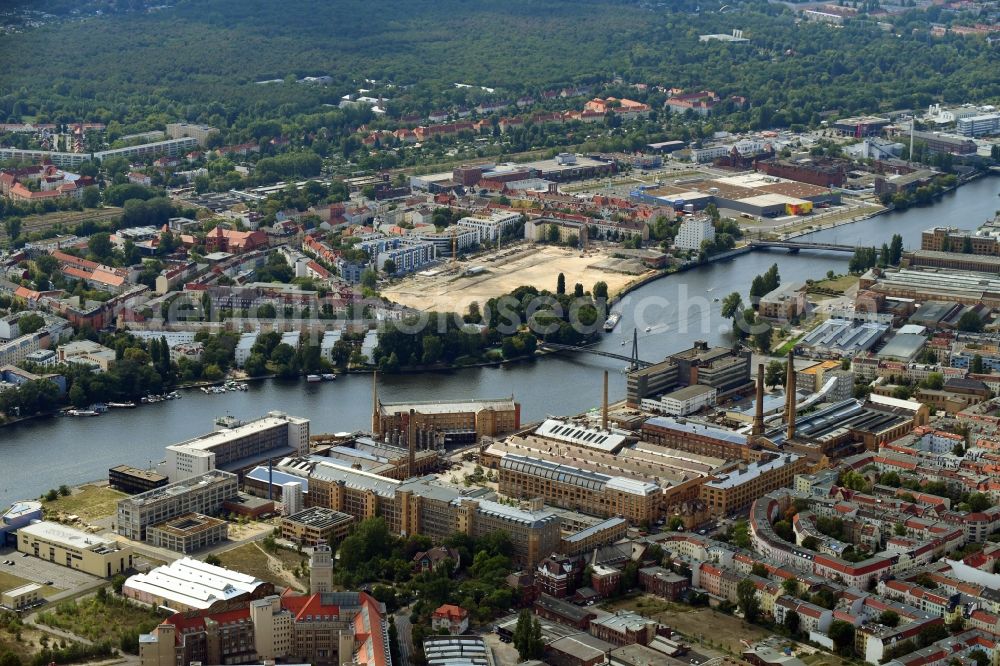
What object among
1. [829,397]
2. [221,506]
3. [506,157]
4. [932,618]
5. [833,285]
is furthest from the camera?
[506,157]

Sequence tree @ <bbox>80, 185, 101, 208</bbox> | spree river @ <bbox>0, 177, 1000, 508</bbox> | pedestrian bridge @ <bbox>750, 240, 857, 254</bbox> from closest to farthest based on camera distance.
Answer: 1. spree river @ <bbox>0, 177, 1000, 508</bbox>
2. pedestrian bridge @ <bbox>750, 240, 857, 254</bbox>
3. tree @ <bbox>80, 185, 101, 208</bbox>

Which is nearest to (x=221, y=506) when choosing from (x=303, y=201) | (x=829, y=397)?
(x=829, y=397)

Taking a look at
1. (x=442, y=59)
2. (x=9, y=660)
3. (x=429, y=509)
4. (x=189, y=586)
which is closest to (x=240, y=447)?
(x=429, y=509)

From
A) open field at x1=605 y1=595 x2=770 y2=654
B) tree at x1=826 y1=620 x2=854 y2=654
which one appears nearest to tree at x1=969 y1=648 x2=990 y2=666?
tree at x1=826 y1=620 x2=854 y2=654

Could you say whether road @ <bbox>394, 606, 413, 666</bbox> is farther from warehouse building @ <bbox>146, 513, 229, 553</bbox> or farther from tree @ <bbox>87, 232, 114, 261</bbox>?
tree @ <bbox>87, 232, 114, 261</bbox>

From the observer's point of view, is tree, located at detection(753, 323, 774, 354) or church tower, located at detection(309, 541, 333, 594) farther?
tree, located at detection(753, 323, 774, 354)

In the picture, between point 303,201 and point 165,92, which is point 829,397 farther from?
point 165,92
